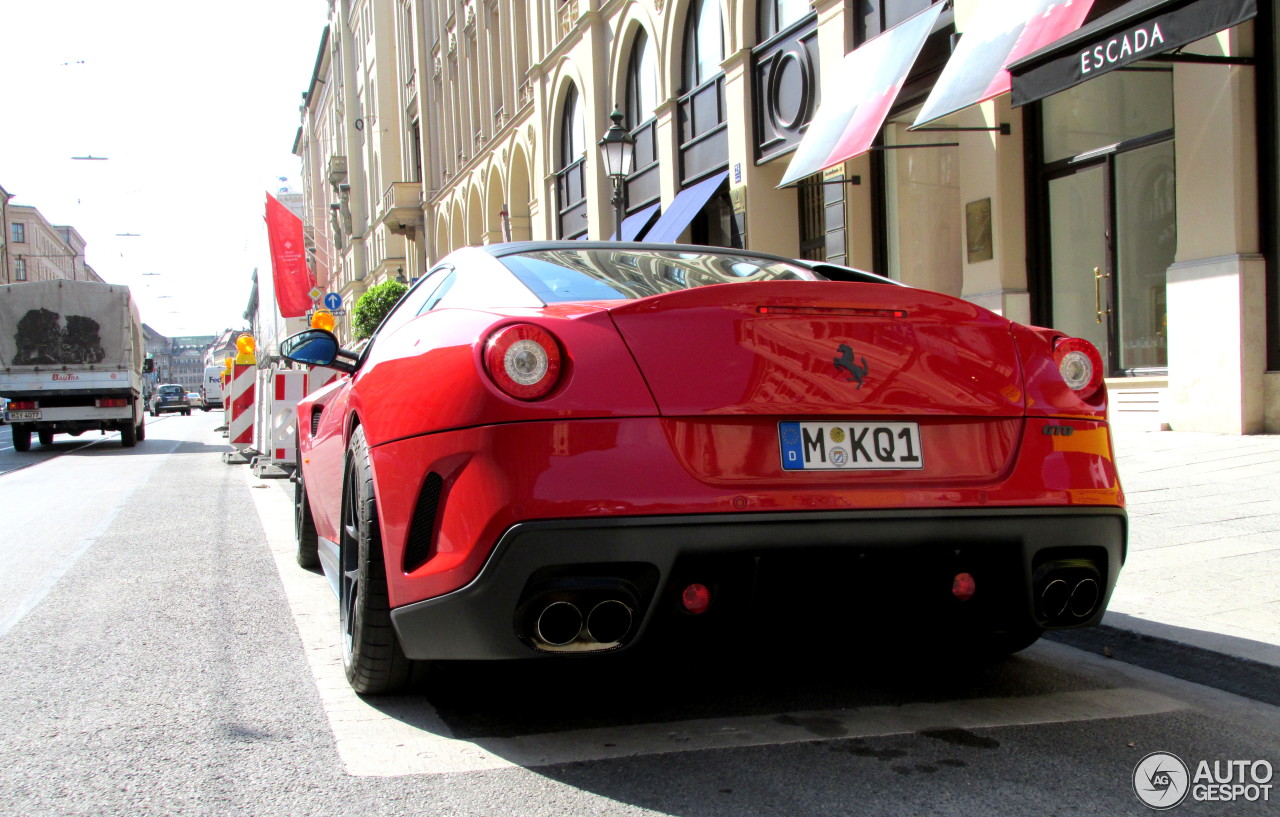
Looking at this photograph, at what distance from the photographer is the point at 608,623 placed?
105 inches

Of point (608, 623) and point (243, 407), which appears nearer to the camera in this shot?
point (608, 623)

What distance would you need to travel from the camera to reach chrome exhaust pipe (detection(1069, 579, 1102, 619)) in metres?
2.98

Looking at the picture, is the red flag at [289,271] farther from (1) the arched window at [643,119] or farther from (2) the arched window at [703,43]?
(2) the arched window at [703,43]

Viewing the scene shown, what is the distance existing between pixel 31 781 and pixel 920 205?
38.8 ft

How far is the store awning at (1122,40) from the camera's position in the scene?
7.31 meters

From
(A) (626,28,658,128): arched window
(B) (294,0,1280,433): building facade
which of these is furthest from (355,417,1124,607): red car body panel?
(A) (626,28,658,128): arched window

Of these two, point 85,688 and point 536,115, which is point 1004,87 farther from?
point 536,115

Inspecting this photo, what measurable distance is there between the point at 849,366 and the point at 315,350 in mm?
2174

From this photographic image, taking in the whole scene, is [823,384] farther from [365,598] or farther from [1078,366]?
[365,598]

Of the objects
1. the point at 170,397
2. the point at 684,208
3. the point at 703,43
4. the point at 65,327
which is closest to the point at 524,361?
the point at 684,208

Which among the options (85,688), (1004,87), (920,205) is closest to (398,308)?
(85,688)

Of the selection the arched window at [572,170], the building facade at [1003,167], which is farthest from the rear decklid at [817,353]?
the arched window at [572,170]

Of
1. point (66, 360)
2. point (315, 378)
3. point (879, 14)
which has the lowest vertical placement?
point (315, 378)

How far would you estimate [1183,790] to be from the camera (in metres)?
2.63
